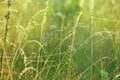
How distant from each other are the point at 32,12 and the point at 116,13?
811 millimetres

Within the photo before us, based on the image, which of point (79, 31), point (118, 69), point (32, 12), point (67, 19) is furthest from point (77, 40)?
point (32, 12)

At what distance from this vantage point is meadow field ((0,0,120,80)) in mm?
2566

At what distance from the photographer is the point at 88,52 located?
10.1 ft

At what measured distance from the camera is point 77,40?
131 inches

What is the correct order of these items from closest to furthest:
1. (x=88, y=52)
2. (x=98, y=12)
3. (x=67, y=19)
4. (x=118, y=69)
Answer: (x=118, y=69)
(x=88, y=52)
(x=67, y=19)
(x=98, y=12)

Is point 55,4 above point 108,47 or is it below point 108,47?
above

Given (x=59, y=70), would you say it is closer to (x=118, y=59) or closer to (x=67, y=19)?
(x=118, y=59)

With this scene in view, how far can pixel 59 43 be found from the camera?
9.56 ft

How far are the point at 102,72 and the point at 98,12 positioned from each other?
1.78 m

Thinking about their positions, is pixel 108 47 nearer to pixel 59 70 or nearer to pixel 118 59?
pixel 118 59

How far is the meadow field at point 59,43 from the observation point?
2566 mm

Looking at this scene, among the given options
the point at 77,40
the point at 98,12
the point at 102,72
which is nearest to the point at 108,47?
the point at 77,40

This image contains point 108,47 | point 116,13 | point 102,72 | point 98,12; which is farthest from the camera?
A: point 98,12

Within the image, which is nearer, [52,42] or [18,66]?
[18,66]
